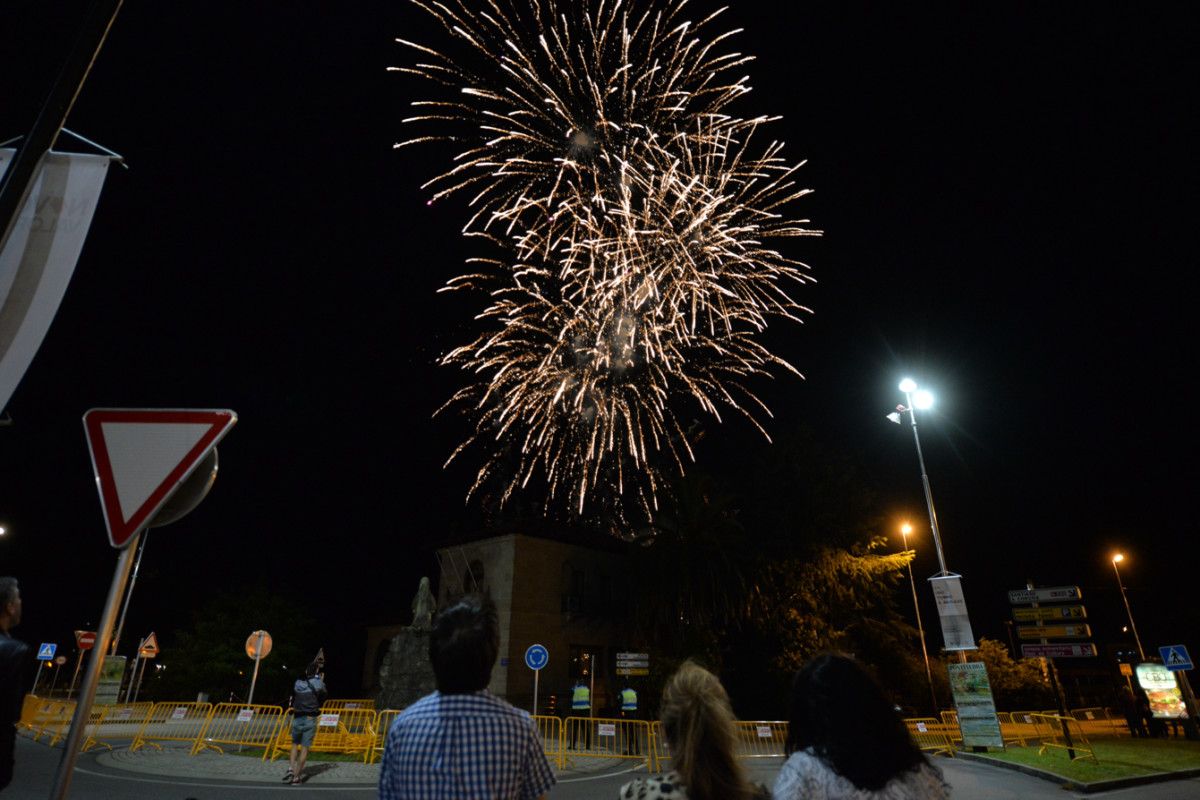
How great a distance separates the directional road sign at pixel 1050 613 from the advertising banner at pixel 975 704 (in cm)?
726

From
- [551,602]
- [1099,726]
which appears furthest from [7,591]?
[1099,726]

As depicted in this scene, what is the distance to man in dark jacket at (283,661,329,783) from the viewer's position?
1073 cm

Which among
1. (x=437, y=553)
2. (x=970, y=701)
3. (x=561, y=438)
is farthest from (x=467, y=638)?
(x=437, y=553)

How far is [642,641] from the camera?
30.6 metres

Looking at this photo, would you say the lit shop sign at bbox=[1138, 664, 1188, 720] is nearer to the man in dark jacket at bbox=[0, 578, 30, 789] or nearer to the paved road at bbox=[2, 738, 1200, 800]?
the paved road at bbox=[2, 738, 1200, 800]

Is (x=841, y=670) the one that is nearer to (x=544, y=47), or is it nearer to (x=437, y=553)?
(x=544, y=47)

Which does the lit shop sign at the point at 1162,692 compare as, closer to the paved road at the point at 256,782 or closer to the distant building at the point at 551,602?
the paved road at the point at 256,782

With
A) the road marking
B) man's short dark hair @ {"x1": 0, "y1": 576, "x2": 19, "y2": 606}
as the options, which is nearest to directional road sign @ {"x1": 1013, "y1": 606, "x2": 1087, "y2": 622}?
the road marking

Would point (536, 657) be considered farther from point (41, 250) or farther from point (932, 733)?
point (41, 250)

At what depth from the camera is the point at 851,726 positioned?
2.38 metres

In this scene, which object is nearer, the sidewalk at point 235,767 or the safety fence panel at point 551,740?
the sidewalk at point 235,767

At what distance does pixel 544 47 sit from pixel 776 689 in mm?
25416

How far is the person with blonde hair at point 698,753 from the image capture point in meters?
2.82

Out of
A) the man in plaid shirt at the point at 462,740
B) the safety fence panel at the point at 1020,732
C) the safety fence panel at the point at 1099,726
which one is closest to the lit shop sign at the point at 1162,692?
the safety fence panel at the point at 1099,726
